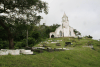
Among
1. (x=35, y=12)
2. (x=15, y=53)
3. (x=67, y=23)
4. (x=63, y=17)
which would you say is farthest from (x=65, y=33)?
(x=15, y=53)

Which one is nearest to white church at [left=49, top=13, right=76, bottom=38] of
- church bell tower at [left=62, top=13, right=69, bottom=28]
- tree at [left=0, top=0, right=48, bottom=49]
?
church bell tower at [left=62, top=13, right=69, bottom=28]

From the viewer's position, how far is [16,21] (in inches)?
494

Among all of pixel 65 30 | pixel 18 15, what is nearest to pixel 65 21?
pixel 65 30

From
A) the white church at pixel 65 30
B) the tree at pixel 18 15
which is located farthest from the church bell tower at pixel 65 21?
the tree at pixel 18 15

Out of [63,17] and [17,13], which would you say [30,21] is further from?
[63,17]

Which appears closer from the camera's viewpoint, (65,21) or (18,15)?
(18,15)

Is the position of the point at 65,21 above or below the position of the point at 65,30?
above

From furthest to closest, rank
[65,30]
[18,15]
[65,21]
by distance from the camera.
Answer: [65,21] < [65,30] < [18,15]

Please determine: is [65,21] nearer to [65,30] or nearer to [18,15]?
[65,30]

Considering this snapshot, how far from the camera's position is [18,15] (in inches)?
496

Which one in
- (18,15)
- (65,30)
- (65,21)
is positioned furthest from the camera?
(65,21)

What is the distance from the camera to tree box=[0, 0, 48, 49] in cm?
1129

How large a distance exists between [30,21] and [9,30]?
9.24ft

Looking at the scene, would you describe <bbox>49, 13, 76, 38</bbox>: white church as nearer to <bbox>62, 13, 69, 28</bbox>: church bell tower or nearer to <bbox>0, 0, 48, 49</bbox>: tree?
<bbox>62, 13, 69, 28</bbox>: church bell tower
